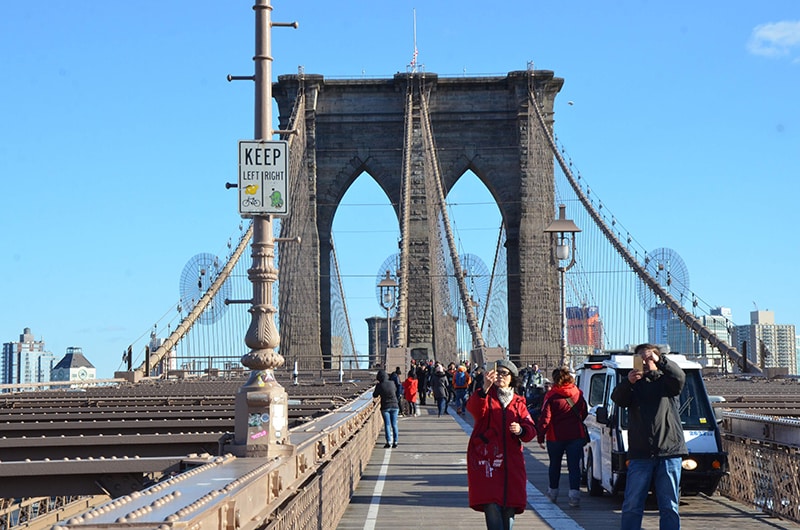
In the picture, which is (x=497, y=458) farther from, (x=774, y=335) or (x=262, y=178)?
(x=774, y=335)

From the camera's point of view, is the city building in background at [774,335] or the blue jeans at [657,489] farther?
the city building in background at [774,335]

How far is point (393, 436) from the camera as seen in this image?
22891 mm

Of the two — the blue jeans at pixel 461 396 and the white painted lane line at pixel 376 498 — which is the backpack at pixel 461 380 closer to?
the blue jeans at pixel 461 396

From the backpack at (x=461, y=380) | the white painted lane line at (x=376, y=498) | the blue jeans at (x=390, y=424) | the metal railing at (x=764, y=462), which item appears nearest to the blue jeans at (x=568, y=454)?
the metal railing at (x=764, y=462)

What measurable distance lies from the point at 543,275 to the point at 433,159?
9404 mm

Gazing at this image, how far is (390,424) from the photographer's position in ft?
74.9

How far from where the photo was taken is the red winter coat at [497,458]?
889cm

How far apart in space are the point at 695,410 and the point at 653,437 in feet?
12.6

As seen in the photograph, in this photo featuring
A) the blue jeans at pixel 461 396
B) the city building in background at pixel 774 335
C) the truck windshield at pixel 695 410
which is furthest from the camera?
the city building in background at pixel 774 335

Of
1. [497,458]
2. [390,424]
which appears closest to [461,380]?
[390,424]

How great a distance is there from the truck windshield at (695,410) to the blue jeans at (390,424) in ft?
31.8

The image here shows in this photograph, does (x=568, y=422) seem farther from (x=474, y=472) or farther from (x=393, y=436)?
(x=393, y=436)

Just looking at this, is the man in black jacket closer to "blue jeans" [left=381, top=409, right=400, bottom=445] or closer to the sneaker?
the sneaker

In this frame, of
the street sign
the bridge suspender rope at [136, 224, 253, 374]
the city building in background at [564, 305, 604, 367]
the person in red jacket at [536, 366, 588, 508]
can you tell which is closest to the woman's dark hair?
the person in red jacket at [536, 366, 588, 508]
